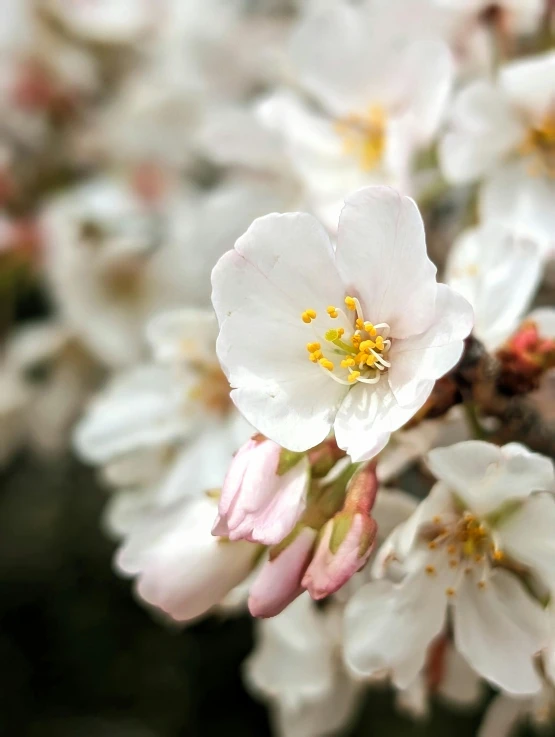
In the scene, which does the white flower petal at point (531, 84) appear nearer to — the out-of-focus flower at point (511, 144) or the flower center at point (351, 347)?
the out-of-focus flower at point (511, 144)

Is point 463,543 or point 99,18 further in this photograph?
point 99,18

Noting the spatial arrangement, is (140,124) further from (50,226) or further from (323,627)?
(323,627)

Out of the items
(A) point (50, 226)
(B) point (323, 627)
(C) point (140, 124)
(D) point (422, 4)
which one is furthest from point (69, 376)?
(D) point (422, 4)

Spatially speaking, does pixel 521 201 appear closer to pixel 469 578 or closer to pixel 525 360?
pixel 525 360

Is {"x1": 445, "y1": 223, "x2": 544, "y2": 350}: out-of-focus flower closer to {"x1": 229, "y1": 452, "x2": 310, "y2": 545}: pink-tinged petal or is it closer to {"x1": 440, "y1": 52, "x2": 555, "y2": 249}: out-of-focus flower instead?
{"x1": 440, "y1": 52, "x2": 555, "y2": 249}: out-of-focus flower

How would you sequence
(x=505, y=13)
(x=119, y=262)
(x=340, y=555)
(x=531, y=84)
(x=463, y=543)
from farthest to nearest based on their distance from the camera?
(x=119, y=262) → (x=505, y=13) → (x=531, y=84) → (x=463, y=543) → (x=340, y=555)

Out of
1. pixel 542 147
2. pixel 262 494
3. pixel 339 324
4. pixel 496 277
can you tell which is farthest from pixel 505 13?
pixel 262 494

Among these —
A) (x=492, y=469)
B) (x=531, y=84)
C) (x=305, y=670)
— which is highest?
(x=531, y=84)

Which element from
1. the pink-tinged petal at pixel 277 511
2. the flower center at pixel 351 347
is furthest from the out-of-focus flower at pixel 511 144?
the pink-tinged petal at pixel 277 511
